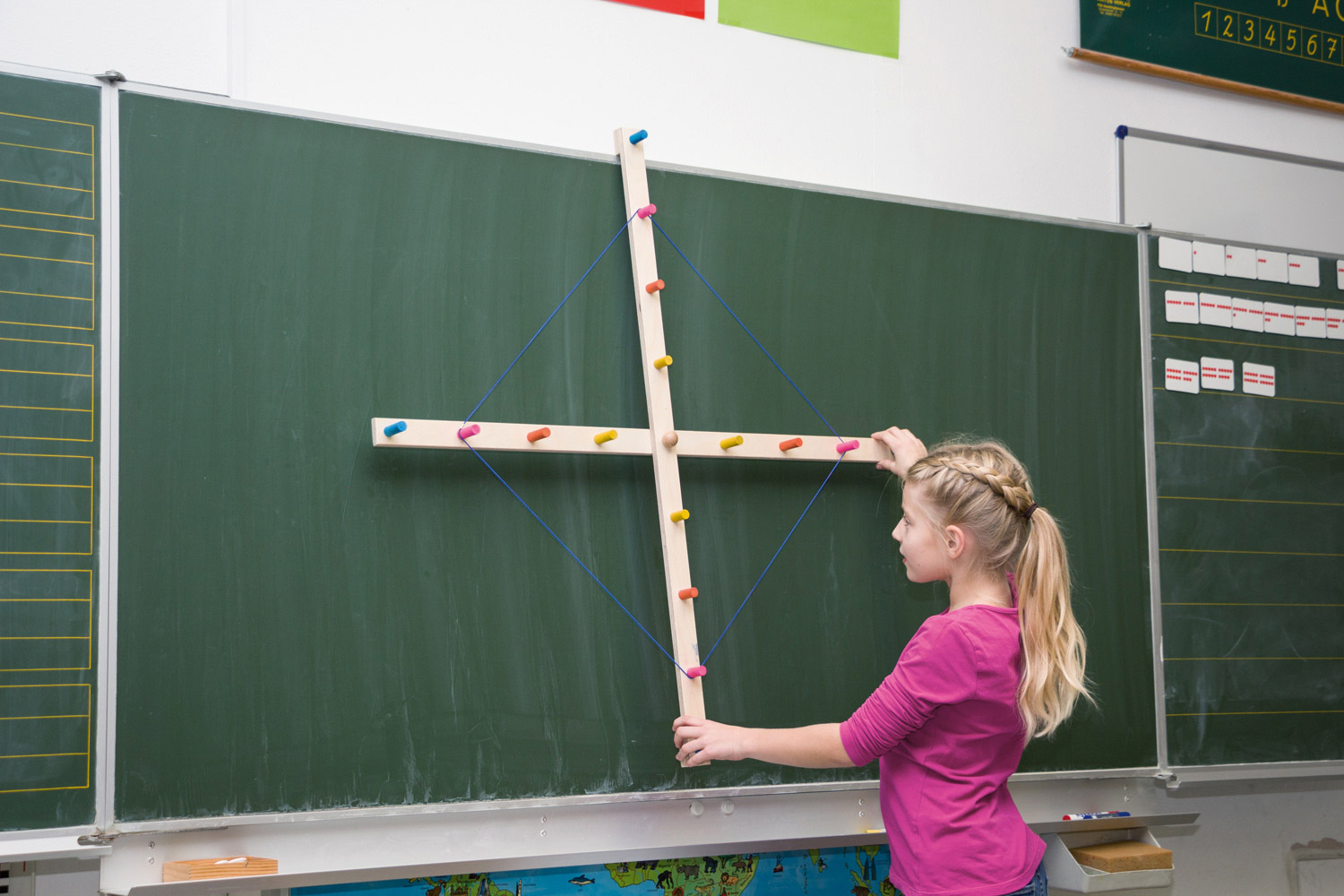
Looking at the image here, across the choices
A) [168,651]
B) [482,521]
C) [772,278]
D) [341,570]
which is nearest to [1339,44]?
[772,278]

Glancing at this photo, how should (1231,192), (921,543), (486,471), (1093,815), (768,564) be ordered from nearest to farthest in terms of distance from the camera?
(921,543) < (486,471) < (768,564) < (1093,815) < (1231,192)

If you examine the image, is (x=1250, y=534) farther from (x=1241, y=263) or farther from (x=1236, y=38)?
(x=1236, y=38)

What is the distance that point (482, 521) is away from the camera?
1692 millimetres

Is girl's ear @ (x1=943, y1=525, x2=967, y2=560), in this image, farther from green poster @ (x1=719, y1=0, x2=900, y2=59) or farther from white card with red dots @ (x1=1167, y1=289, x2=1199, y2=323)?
green poster @ (x1=719, y1=0, x2=900, y2=59)

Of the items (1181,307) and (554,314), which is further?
(1181,307)

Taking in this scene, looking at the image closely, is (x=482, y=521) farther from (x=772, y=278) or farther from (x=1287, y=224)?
(x=1287, y=224)

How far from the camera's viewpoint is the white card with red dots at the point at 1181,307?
2260 millimetres

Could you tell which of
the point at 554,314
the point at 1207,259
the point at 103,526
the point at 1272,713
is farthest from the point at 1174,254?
the point at 103,526

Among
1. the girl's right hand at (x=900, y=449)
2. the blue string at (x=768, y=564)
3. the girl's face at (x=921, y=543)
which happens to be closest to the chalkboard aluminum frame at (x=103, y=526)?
the blue string at (x=768, y=564)

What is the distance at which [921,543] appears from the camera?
1595 mm

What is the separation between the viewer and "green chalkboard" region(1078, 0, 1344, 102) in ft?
8.33

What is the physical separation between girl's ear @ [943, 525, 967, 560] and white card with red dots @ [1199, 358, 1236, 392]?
105 cm

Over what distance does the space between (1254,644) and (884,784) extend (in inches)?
44.3

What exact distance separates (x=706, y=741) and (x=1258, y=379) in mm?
1604
